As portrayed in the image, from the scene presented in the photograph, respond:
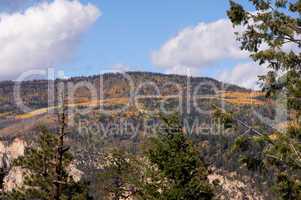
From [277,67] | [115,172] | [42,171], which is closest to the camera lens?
[277,67]

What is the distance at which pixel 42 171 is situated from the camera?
45125 mm

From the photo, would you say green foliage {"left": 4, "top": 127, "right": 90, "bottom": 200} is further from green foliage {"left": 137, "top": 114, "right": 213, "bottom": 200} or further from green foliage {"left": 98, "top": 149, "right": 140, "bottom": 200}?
green foliage {"left": 137, "top": 114, "right": 213, "bottom": 200}

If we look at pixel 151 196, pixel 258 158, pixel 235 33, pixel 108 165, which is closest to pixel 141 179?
pixel 151 196

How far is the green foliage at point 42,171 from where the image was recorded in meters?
43.4

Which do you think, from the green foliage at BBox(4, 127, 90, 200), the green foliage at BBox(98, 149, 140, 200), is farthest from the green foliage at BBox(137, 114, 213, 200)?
the green foliage at BBox(4, 127, 90, 200)

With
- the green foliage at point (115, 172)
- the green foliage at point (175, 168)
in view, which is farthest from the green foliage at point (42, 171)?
the green foliage at point (175, 168)

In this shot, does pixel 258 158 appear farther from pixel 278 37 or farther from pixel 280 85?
pixel 278 37

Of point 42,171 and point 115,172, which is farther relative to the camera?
point 115,172

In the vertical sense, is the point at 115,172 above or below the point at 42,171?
below

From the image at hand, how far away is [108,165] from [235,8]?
2451 cm

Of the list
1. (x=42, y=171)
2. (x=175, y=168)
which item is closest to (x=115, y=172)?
(x=42, y=171)

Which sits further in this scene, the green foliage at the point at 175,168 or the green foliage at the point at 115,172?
the green foliage at the point at 115,172

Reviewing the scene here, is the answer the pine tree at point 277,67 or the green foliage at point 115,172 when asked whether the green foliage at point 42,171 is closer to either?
the green foliage at point 115,172

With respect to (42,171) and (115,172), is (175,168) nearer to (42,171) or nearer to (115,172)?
(115,172)
